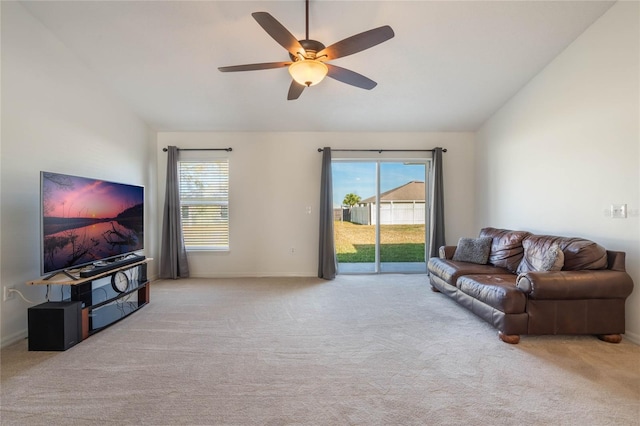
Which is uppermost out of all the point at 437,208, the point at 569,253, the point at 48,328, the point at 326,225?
the point at 437,208

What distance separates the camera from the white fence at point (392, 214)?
5266 millimetres

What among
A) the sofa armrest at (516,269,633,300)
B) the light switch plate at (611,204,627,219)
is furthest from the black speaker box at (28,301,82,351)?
the light switch plate at (611,204,627,219)

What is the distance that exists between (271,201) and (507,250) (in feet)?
12.1

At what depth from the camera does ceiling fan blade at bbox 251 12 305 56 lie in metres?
1.88

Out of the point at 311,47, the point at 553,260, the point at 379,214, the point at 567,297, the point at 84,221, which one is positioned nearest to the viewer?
the point at 311,47

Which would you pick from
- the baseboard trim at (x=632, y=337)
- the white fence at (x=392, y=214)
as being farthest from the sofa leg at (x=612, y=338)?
the white fence at (x=392, y=214)

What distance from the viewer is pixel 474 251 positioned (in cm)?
394

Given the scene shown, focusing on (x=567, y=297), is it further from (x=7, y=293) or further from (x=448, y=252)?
(x=7, y=293)

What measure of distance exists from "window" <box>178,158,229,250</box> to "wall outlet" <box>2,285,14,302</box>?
101 inches

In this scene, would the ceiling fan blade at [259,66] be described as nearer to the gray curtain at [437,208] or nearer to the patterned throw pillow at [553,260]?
the patterned throw pillow at [553,260]

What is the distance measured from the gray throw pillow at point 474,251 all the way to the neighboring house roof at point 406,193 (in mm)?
1421

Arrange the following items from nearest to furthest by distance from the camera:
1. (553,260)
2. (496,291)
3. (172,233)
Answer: (496,291), (553,260), (172,233)

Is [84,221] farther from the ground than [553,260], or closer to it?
farther from the ground

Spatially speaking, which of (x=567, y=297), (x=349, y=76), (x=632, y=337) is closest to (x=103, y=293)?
(x=349, y=76)
